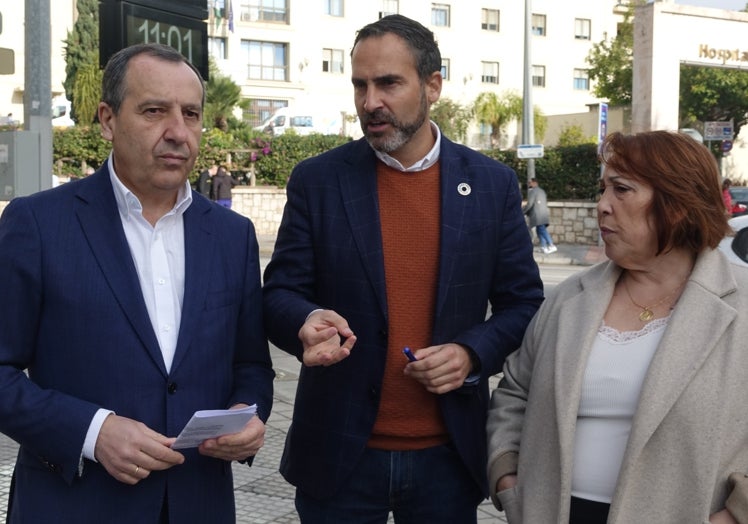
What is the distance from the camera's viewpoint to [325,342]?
8.74 feet

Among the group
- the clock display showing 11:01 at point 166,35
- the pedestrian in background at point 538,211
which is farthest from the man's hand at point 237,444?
the pedestrian in background at point 538,211

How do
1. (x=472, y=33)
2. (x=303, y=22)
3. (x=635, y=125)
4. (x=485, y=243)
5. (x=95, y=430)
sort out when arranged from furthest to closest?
(x=472, y=33) → (x=303, y=22) → (x=635, y=125) → (x=485, y=243) → (x=95, y=430)

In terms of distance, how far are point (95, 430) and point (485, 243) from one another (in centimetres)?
130

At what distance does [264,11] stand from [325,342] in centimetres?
4901

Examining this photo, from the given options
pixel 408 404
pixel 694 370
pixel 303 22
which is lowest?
pixel 408 404

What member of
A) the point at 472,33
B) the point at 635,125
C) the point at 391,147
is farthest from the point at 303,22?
the point at 391,147

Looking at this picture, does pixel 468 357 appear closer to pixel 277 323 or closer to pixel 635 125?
pixel 277 323

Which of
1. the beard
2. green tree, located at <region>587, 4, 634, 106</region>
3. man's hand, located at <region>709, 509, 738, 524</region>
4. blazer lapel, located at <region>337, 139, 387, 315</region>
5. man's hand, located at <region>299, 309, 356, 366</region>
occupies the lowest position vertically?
man's hand, located at <region>709, 509, 738, 524</region>

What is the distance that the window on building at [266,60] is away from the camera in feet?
163

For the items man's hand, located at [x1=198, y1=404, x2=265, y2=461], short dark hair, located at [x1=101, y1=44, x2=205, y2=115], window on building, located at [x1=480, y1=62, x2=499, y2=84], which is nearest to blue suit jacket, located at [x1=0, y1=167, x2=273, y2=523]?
man's hand, located at [x1=198, y1=404, x2=265, y2=461]

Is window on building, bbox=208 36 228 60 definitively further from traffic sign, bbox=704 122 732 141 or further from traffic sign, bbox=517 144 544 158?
traffic sign, bbox=704 122 732 141

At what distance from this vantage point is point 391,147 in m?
3.04

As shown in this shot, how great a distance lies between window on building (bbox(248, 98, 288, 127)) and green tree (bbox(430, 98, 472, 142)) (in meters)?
8.05

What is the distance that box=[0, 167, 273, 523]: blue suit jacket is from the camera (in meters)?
2.46
